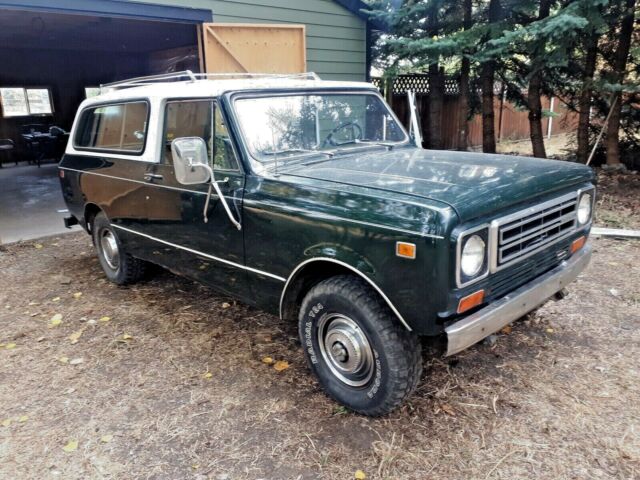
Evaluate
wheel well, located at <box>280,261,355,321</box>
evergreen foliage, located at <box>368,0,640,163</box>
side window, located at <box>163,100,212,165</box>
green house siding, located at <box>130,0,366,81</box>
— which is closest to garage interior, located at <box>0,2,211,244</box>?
green house siding, located at <box>130,0,366,81</box>

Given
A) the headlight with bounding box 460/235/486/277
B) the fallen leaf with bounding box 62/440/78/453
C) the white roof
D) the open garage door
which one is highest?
the open garage door

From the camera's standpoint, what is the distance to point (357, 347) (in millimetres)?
2840

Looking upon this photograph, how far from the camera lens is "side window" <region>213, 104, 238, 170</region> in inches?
130

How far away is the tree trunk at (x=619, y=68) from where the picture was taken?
280 inches

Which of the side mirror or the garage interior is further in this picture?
the garage interior

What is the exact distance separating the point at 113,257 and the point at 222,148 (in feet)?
7.84

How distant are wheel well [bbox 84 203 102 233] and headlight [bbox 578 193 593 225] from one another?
4.20 meters

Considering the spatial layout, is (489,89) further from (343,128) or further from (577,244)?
(577,244)

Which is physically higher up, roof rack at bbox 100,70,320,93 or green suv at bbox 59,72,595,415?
roof rack at bbox 100,70,320,93

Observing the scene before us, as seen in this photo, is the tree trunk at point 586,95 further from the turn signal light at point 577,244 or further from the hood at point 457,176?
the hood at point 457,176

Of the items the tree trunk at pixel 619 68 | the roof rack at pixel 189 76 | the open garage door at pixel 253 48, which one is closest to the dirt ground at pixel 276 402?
the roof rack at pixel 189 76

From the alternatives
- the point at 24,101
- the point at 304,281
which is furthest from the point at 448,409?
the point at 24,101

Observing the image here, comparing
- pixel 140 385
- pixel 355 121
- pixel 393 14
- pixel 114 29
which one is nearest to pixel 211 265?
pixel 140 385

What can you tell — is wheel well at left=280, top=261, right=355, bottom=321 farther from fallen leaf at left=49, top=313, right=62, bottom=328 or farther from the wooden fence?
the wooden fence
